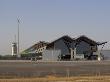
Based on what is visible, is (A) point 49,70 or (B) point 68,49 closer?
(A) point 49,70

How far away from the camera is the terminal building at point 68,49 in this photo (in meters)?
108

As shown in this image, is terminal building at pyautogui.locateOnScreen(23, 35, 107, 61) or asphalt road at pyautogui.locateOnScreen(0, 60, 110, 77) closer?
asphalt road at pyautogui.locateOnScreen(0, 60, 110, 77)

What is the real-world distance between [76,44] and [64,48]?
3956 millimetres

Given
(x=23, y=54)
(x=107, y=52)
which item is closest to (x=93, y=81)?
(x=23, y=54)

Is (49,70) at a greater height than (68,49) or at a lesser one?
lesser

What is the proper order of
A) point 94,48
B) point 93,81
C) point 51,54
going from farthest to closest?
point 94,48 → point 51,54 → point 93,81

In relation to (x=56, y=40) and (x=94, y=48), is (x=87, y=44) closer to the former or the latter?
(x=94, y=48)

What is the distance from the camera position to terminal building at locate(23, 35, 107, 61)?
108 m

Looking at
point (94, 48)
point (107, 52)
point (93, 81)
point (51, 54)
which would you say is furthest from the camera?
point (107, 52)

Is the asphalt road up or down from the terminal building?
down

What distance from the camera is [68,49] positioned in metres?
114

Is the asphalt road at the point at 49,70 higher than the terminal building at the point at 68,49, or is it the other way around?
the terminal building at the point at 68,49

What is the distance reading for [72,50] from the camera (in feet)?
364

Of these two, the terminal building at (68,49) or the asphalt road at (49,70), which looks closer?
the asphalt road at (49,70)
